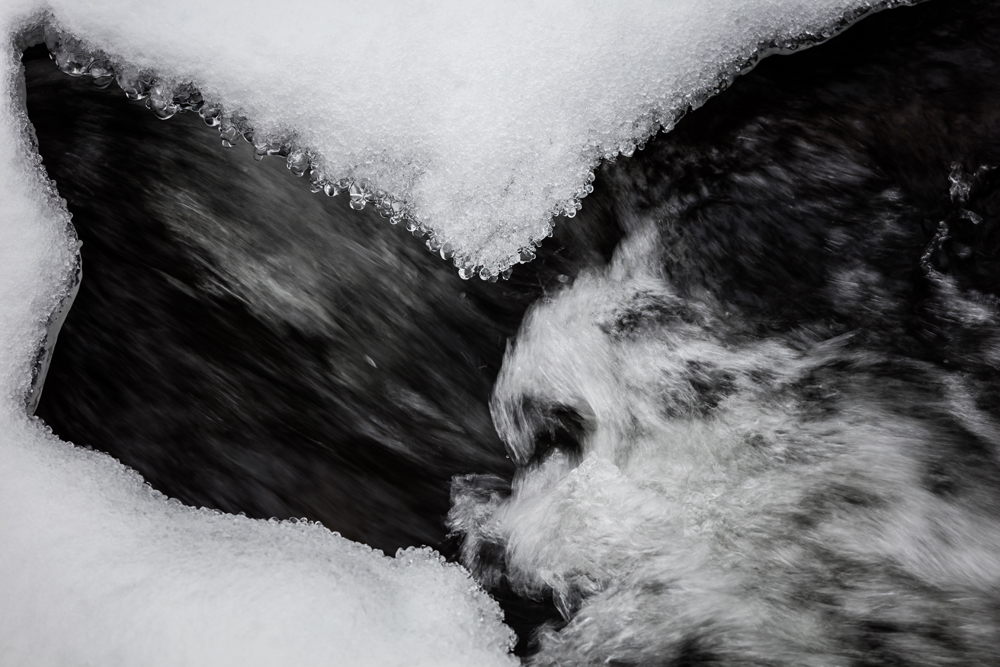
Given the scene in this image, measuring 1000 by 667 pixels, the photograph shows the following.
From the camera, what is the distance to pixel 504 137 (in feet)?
5.44

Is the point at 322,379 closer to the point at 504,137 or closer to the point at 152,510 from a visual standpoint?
the point at 152,510

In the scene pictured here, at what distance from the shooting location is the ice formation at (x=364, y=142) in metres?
1.66

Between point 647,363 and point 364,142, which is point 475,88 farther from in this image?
point 647,363

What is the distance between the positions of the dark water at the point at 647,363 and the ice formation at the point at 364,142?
121 millimetres

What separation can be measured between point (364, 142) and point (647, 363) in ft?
3.01

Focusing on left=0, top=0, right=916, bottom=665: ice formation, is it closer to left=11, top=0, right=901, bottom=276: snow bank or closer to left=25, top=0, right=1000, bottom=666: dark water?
left=11, top=0, right=901, bottom=276: snow bank

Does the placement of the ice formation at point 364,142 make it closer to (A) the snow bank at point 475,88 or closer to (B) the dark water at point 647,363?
(A) the snow bank at point 475,88

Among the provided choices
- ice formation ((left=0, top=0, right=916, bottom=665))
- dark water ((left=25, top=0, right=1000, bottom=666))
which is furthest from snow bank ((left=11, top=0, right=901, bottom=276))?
dark water ((left=25, top=0, right=1000, bottom=666))

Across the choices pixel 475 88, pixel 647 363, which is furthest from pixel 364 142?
pixel 647 363

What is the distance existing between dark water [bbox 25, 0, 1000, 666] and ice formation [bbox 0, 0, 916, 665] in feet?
0.40

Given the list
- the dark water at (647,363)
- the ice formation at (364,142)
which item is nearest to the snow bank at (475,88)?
the ice formation at (364,142)

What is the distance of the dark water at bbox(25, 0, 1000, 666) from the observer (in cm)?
166

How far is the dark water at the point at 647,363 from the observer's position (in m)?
1.66

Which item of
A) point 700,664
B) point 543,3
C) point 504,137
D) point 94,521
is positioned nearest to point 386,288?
point 504,137
